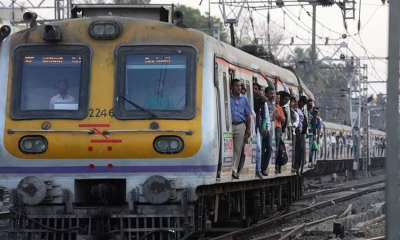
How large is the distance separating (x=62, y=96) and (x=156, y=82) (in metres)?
1.04

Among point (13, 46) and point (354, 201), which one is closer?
point (13, 46)

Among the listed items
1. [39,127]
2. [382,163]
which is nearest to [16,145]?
[39,127]

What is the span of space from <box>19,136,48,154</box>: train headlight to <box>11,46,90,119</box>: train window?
0.23 meters

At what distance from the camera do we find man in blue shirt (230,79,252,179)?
37.4 ft

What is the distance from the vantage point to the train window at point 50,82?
32.2 feet

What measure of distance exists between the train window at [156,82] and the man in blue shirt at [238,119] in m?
1.62

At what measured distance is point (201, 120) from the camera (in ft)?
32.0

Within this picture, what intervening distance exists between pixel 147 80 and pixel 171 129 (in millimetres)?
630

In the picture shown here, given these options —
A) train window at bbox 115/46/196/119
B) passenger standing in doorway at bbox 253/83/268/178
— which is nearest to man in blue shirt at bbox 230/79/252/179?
passenger standing in doorway at bbox 253/83/268/178

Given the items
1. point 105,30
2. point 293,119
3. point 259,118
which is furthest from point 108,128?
point 293,119

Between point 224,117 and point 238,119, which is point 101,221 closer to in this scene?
point 224,117

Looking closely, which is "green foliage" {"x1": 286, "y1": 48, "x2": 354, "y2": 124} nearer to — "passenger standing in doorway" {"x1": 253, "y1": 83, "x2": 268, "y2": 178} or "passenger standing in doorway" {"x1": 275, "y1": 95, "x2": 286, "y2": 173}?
"passenger standing in doorway" {"x1": 275, "y1": 95, "x2": 286, "y2": 173}

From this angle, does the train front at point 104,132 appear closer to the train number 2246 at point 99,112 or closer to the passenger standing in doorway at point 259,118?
the train number 2246 at point 99,112

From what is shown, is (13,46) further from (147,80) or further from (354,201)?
(354,201)
